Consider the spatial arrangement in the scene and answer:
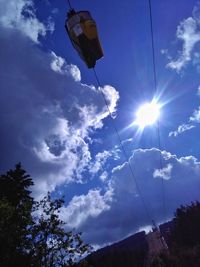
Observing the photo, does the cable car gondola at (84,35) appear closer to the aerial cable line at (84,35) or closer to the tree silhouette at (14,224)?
the aerial cable line at (84,35)

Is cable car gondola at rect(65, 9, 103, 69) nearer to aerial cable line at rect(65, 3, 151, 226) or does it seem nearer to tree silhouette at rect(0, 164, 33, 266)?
aerial cable line at rect(65, 3, 151, 226)

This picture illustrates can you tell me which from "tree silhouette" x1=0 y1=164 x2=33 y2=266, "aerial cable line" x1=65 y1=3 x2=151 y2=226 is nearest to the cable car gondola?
"aerial cable line" x1=65 y1=3 x2=151 y2=226

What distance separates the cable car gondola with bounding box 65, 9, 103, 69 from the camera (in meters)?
10.1

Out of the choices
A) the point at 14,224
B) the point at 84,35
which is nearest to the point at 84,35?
the point at 84,35

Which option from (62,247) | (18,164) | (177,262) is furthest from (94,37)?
(177,262)

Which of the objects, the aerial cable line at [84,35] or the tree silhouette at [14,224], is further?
the tree silhouette at [14,224]

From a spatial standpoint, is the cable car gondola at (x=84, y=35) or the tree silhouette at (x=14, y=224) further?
→ the tree silhouette at (x=14, y=224)

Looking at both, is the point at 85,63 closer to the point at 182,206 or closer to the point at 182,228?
the point at 182,228

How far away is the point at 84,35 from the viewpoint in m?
10.0

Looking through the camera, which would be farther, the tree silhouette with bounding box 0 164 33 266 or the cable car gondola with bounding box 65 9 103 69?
the tree silhouette with bounding box 0 164 33 266

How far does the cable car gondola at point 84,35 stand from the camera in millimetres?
10055

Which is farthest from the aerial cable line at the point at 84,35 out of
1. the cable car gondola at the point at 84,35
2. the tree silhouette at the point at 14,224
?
the tree silhouette at the point at 14,224

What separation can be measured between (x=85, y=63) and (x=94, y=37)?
965 mm

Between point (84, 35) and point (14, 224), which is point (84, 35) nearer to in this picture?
point (84, 35)
